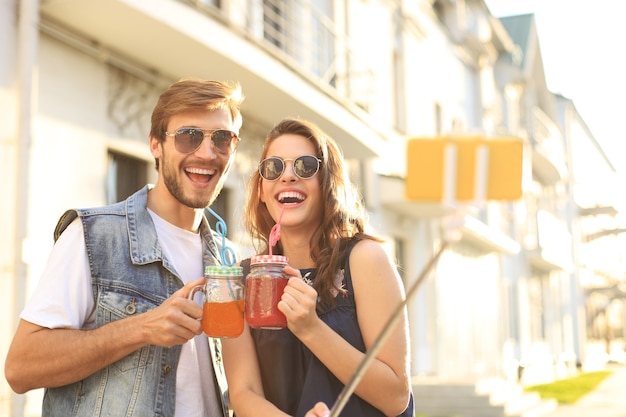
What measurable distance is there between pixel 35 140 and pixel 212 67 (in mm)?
2440

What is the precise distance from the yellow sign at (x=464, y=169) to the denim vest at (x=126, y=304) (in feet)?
4.78

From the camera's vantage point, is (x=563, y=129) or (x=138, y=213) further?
(x=563, y=129)

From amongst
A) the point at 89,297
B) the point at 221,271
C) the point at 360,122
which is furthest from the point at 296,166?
the point at 360,122

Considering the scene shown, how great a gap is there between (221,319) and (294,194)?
573 mm

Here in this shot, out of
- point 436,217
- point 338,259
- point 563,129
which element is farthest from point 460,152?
point 563,129

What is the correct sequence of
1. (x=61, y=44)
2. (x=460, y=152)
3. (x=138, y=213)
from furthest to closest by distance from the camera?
(x=61, y=44), (x=138, y=213), (x=460, y=152)

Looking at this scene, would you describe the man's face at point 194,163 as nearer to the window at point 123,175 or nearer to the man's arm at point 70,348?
→ the man's arm at point 70,348

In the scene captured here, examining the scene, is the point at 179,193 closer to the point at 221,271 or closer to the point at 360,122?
the point at 221,271

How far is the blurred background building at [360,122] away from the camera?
281 inches

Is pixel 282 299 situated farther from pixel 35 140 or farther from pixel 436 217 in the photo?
pixel 436 217

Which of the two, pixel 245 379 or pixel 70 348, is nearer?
pixel 70 348

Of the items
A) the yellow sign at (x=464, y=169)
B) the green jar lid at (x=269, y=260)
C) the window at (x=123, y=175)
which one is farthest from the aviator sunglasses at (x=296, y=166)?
the window at (x=123, y=175)

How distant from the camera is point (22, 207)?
6891mm

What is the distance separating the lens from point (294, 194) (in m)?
2.90
